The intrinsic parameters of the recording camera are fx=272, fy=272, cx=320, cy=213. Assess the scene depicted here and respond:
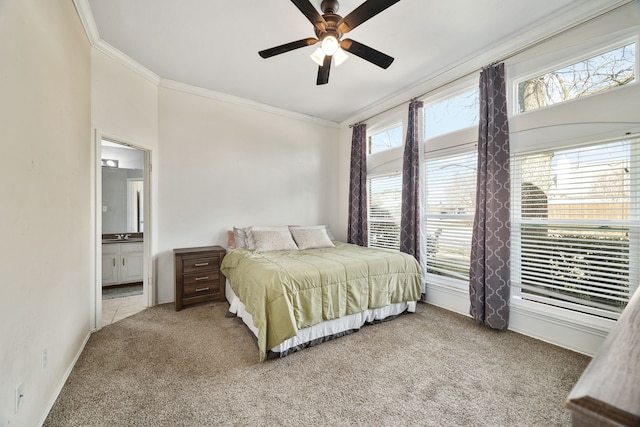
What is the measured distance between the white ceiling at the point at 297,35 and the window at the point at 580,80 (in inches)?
13.9

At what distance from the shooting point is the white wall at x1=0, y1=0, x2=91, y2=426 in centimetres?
127

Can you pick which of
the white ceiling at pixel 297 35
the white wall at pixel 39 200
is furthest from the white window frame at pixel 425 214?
the white wall at pixel 39 200

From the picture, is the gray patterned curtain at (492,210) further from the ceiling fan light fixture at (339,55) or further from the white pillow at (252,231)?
the white pillow at (252,231)

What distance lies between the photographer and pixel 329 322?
253cm

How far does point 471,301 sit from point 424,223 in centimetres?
106

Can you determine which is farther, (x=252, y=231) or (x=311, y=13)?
(x=252, y=231)

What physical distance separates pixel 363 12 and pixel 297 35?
97 cm

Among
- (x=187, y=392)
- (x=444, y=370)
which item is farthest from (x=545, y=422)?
(x=187, y=392)

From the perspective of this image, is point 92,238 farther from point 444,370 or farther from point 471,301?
point 471,301

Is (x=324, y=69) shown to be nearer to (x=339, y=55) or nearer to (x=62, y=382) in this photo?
(x=339, y=55)

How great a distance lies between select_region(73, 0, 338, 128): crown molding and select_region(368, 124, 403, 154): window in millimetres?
929

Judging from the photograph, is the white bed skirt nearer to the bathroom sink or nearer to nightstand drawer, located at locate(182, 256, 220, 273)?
nightstand drawer, located at locate(182, 256, 220, 273)

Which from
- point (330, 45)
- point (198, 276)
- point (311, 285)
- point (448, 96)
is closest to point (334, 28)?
point (330, 45)

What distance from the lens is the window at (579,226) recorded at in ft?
6.95
